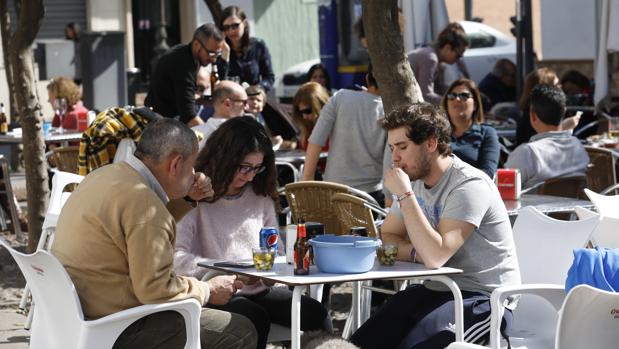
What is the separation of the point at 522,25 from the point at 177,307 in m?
10.9

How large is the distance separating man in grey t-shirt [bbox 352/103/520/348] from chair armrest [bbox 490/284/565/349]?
0.18m

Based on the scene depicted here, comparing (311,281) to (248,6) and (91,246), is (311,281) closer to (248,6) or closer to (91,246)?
(91,246)

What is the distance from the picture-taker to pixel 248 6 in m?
25.7

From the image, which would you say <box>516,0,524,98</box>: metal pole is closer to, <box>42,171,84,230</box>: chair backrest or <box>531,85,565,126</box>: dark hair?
<box>531,85,565,126</box>: dark hair

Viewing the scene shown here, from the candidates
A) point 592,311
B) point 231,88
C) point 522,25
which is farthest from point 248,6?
point 592,311

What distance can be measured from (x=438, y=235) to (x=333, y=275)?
18.3 inches

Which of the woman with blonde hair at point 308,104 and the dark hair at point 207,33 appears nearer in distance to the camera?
the dark hair at point 207,33

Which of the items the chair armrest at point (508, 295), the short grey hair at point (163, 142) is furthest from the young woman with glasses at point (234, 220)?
the chair armrest at point (508, 295)

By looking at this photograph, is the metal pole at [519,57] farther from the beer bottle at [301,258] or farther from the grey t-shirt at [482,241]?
the beer bottle at [301,258]

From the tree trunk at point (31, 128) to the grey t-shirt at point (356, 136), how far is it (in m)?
2.22

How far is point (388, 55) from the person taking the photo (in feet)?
24.4

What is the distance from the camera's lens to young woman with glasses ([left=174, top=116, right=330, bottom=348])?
18.0 ft

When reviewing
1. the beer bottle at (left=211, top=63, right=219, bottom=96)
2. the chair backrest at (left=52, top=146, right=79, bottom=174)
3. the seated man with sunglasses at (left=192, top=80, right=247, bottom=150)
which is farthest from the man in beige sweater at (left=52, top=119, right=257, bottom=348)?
the beer bottle at (left=211, top=63, right=219, bottom=96)

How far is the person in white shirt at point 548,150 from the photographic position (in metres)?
8.25
